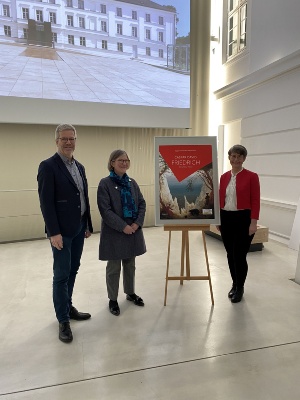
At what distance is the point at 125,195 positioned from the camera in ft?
8.83

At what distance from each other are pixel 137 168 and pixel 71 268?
424 centimetres

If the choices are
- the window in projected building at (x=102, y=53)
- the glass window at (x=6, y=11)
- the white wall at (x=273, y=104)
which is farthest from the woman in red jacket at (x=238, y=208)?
the glass window at (x=6, y=11)

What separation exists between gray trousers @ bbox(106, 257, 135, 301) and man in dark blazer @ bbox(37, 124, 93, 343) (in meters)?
0.47

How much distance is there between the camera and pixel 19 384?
75.1 inches

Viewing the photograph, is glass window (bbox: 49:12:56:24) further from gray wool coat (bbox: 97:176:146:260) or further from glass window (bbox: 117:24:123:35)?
gray wool coat (bbox: 97:176:146:260)

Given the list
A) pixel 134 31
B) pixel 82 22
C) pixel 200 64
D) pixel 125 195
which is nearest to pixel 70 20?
pixel 82 22

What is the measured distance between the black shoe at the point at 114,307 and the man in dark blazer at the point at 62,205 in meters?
0.48

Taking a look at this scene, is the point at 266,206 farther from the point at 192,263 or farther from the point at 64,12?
the point at 64,12

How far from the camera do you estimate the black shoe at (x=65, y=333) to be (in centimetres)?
237

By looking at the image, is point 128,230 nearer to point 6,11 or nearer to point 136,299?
point 136,299

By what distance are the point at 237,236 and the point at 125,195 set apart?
115 cm

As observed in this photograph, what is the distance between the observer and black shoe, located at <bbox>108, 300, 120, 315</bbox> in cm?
280

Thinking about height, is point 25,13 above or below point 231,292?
above

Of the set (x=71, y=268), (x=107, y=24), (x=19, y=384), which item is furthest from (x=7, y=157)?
(x=19, y=384)
